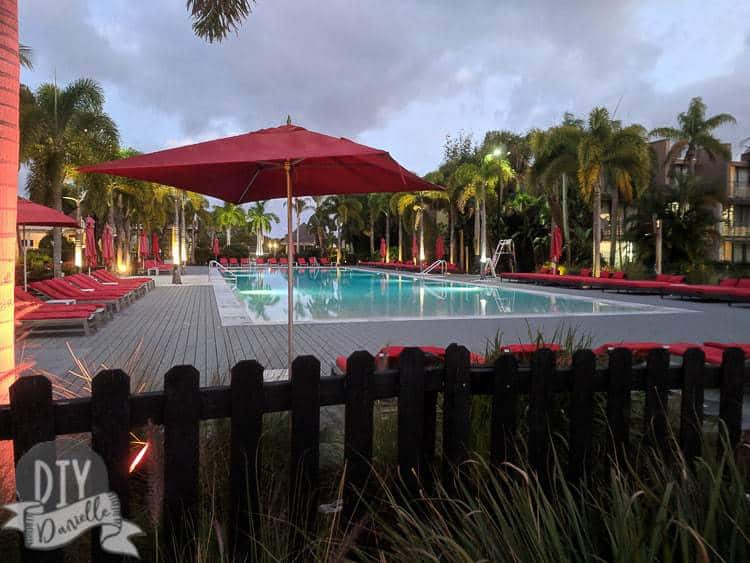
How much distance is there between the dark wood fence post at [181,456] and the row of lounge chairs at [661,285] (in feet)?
56.0

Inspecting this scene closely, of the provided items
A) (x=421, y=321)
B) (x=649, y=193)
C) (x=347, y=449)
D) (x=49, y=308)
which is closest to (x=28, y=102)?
(x=49, y=308)

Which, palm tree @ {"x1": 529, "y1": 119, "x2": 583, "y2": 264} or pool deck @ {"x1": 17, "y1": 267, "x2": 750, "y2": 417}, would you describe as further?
palm tree @ {"x1": 529, "y1": 119, "x2": 583, "y2": 264}

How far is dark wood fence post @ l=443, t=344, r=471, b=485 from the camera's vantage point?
2668 millimetres

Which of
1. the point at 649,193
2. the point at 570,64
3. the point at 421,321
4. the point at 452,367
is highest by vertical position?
the point at 570,64

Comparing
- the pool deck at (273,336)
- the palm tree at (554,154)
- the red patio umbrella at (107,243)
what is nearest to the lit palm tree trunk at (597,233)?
the palm tree at (554,154)

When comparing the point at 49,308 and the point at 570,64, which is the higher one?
the point at 570,64

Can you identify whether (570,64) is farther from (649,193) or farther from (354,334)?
(354,334)

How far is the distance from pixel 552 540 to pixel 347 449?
107 centimetres

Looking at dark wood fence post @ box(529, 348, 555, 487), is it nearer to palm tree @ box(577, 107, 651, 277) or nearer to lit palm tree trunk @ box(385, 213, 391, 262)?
palm tree @ box(577, 107, 651, 277)

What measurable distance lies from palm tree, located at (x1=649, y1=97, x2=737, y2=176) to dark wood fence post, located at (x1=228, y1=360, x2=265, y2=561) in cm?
4032

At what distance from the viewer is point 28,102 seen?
65.5 ft

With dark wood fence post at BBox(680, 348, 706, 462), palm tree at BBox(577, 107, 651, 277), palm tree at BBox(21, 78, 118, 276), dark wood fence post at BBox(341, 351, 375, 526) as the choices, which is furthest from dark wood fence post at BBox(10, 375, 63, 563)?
palm tree at BBox(577, 107, 651, 277)

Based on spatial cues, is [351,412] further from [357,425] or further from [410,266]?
[410,266]

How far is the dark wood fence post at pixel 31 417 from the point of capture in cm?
195
